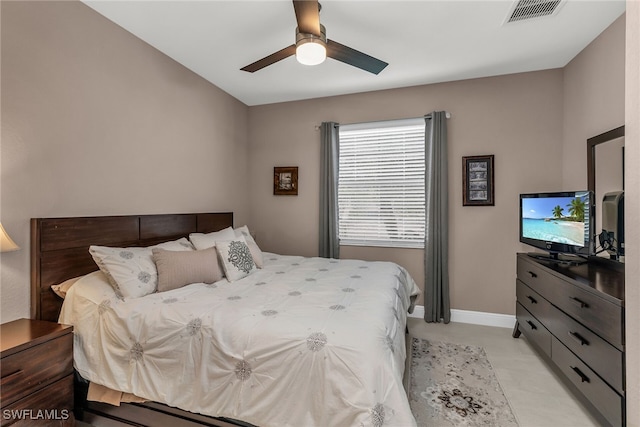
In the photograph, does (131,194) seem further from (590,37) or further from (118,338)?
(590,37)

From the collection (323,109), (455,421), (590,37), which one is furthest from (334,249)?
(590,37)

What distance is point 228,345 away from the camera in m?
1.51

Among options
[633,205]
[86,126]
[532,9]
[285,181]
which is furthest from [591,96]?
[86,126]

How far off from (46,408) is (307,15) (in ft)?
8.74

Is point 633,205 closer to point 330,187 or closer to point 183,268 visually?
point 183,268

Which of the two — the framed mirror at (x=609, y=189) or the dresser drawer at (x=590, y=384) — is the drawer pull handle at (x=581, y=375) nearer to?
the dresser drawer at (x=590, y=384)

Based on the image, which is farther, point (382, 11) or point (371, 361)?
point (382, 11)

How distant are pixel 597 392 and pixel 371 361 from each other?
150 cm

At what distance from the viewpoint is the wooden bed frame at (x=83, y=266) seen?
64.8 inches

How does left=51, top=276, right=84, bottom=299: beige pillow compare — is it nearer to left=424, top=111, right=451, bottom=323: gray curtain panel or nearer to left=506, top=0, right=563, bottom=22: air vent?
left=424, top=111, right=451, bottom=323: gray curtain panel

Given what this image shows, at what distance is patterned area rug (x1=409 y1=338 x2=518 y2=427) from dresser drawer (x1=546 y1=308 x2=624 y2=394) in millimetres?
572

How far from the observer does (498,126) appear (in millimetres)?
3303

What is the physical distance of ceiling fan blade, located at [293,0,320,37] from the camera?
5.82ft

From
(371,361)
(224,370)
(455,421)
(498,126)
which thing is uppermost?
(498,126)
